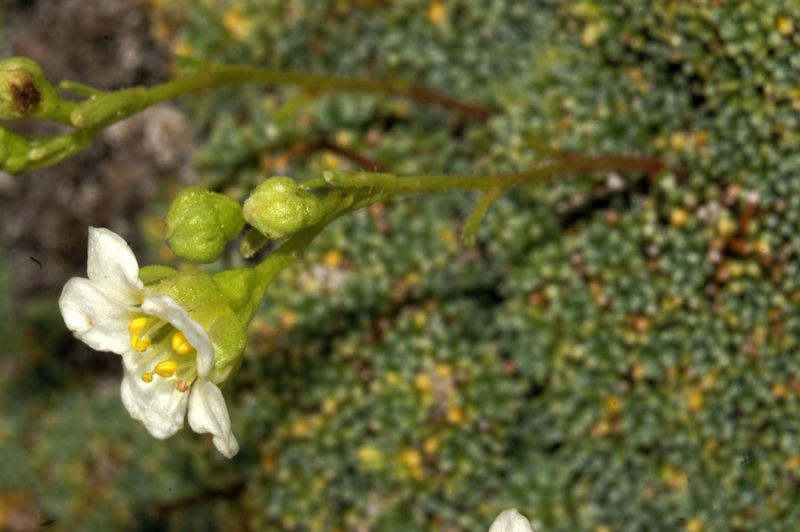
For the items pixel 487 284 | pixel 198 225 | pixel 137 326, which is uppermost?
pixel 198 225

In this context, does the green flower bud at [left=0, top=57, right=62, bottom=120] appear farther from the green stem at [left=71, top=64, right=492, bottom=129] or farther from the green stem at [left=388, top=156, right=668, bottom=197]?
the green stem at [left=388, top=156, right=668, bottom=197]

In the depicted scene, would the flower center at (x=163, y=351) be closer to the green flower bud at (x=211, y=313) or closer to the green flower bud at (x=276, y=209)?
the green flower bud at (x=211, y=313)

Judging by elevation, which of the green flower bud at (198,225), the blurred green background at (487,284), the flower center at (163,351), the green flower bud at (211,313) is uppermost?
the green flower bud at (198,225)

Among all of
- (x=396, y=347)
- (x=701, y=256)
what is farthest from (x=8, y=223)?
(x=701, y=256)

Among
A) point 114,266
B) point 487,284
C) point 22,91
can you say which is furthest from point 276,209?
point 487,284

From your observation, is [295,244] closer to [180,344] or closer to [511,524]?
[180,344]

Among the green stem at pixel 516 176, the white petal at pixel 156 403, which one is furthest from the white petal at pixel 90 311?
the green stem at pixel 516 176
